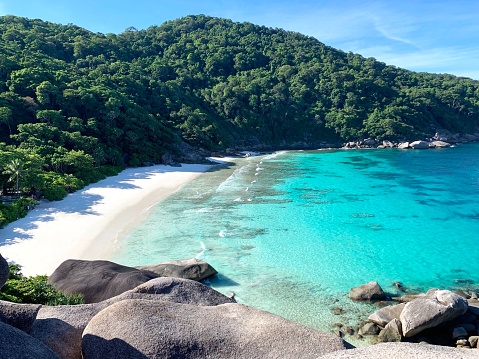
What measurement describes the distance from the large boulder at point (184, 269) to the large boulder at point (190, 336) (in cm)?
1221

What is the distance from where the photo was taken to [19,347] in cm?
625

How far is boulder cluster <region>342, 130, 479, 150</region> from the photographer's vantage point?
3869 inches

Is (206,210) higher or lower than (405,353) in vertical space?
lower

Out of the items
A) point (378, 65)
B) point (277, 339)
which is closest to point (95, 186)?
point (277, 339)

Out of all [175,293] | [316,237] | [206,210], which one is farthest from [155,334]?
[206,210]

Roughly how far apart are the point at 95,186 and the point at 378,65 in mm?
134340

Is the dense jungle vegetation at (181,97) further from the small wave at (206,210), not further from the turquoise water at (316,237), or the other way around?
the small wave at (206,210)

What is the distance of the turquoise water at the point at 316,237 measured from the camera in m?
20.9

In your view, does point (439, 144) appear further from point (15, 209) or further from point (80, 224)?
A: point (15, 209)

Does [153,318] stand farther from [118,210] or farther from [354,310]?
[118,210]

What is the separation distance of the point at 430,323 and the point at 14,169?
37.1 metres

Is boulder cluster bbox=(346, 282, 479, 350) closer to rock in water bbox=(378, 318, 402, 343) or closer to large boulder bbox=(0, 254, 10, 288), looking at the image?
rock in water bbox=(378, 318, 402, 343)

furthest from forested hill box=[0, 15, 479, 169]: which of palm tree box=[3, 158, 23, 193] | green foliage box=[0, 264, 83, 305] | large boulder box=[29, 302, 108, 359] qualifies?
large boulder box=[29, 302, 108, 359]

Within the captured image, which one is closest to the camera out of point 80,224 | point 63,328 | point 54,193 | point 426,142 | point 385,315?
point 63,328
